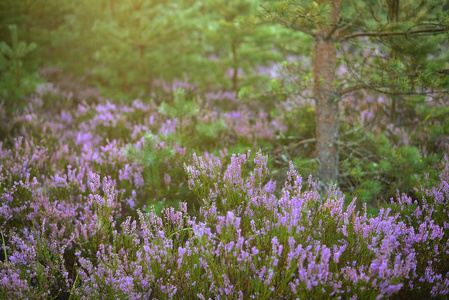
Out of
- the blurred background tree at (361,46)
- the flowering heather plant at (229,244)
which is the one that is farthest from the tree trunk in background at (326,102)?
the flowering heather plant at (229,244)

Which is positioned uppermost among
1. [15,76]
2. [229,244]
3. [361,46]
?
[361,46]

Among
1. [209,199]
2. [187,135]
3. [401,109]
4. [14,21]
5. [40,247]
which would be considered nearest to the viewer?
[40,247]

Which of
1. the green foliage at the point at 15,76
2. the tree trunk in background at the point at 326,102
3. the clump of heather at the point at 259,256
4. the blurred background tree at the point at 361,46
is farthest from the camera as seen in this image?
the green foliage at the point at 15,76

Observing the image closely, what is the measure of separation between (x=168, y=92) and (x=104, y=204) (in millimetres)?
→ 4774

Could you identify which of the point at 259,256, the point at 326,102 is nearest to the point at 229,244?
the point at 259,256

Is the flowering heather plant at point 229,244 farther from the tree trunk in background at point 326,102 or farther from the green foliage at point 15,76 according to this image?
the green foliage at point 15,76

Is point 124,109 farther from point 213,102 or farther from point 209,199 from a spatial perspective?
point 209,199

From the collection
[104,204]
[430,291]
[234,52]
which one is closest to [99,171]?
[104,204]

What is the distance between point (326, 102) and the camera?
12.1 ft

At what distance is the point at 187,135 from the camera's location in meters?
4.82

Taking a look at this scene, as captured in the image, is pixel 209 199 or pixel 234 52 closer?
pixel 209 199

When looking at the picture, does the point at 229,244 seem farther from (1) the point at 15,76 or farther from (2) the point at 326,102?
(1) the point at 15,76

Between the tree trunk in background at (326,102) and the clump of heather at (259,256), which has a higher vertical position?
the tree trunk in background at (326,102)

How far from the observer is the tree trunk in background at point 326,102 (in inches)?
142
